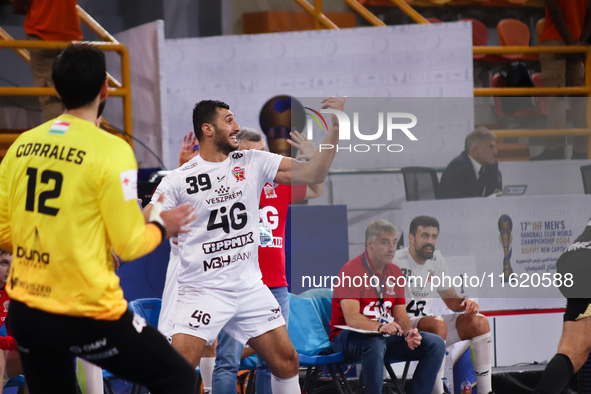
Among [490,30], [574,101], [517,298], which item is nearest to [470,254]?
[517,298]

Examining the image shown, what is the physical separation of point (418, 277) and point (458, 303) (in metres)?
0.38

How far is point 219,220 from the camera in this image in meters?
4.55

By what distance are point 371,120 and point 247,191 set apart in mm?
1432

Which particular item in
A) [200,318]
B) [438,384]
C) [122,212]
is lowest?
[438,384]

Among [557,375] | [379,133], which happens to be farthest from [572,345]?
[379,133]

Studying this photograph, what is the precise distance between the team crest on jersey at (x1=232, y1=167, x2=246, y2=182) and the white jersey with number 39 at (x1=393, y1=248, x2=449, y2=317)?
1.54m

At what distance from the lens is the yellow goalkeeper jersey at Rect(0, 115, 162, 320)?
2879 millimetres

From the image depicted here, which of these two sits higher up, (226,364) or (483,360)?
(226,364)

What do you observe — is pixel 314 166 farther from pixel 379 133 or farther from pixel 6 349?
pixel 6 349

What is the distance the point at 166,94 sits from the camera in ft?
25.6

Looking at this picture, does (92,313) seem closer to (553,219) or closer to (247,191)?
(247,191)

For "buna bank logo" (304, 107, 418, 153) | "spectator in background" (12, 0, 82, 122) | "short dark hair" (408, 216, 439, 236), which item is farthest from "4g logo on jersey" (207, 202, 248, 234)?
"spectator in background" (12, 0, 82, 122)

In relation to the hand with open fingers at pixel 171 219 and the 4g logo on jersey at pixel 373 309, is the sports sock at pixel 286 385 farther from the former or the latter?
the hand with open fingers at pixel 171 219

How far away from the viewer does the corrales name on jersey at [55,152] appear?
2.90 m
